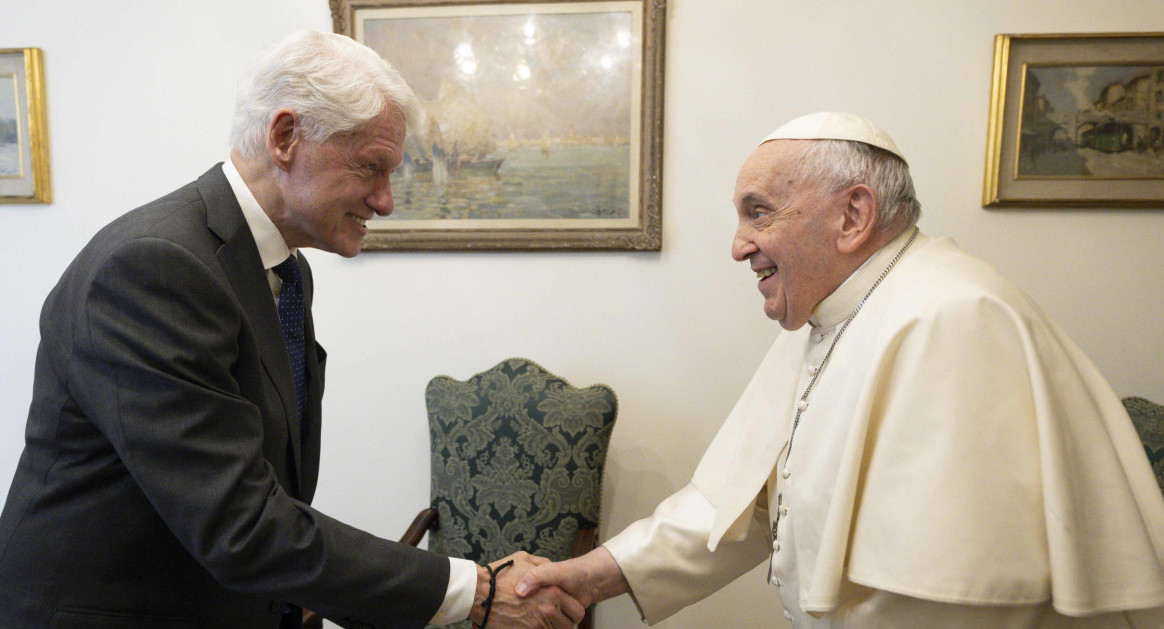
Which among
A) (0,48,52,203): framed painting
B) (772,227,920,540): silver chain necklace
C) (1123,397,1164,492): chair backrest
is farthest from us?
(0,48,52,203): framed painting

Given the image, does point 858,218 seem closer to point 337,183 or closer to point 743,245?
point 743,245

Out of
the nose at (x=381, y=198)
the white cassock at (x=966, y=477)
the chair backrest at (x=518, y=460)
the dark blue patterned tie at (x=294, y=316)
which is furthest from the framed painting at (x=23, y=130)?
the white cassock at (x=966, y=477)

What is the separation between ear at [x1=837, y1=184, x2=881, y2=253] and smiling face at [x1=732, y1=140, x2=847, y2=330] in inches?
0.6

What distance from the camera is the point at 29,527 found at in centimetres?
138

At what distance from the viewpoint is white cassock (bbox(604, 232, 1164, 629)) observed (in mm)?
1312

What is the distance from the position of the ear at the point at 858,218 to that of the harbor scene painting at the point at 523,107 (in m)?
1.22

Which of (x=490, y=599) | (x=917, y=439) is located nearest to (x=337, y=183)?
(x=490, y=599)

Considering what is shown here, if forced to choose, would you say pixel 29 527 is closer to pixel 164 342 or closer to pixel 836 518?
pixel 164 342

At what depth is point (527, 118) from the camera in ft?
9.25

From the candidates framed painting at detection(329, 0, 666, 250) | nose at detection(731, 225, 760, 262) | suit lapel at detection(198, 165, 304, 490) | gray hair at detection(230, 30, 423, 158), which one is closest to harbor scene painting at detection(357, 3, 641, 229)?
framed painting at detection(329, 0, 666, 250)

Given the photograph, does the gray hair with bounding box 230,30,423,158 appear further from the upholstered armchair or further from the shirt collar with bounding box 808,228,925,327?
the upholstered armchair

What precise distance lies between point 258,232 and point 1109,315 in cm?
269

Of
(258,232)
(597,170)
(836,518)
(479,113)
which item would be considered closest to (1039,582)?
(836,518)

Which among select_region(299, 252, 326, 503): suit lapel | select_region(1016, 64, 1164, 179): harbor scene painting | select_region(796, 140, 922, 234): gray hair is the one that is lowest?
select_region(299, 252, 326, 503): suit lapel
